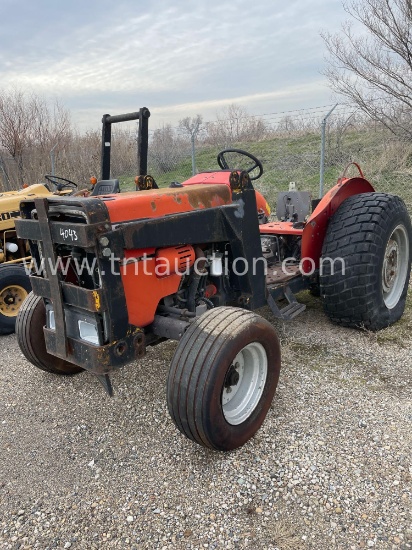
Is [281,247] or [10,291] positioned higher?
[281,247]

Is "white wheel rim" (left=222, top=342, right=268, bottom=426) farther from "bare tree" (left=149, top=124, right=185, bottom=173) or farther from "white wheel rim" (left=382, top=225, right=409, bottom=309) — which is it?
"bare tree" (left=149, top=124, right=185, bottom=173)

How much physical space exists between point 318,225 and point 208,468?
2230 mm

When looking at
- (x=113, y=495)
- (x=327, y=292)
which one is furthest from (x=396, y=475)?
(x=327, y=292)

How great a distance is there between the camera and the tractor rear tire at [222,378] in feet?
7.66

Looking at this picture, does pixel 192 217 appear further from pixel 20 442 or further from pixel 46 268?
pixel 20 442

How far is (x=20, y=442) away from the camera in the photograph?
2832 millimetres

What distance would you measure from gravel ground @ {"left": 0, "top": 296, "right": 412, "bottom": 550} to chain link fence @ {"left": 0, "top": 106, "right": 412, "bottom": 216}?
7.13 m

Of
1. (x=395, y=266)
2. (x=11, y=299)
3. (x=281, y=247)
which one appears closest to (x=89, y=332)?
(x=281, y=247)

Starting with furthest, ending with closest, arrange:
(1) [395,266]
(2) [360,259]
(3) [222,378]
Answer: (1) [395,266] < (2) [360,259] < (3) [222,378]

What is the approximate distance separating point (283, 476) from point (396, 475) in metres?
0.58

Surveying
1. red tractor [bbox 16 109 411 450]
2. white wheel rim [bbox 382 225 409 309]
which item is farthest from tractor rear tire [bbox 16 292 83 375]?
white wheel rim [bbox 382 225 409 309]

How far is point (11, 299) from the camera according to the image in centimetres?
478

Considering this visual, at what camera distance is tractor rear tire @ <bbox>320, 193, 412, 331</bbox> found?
365 centimetres

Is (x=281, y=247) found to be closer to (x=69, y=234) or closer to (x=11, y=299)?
(x=69, y=234)
